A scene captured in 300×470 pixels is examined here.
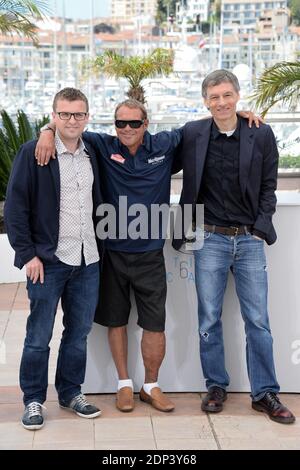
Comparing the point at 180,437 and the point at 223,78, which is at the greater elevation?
the point at 223,78

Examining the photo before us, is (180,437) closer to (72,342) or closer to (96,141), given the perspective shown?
(72,342)

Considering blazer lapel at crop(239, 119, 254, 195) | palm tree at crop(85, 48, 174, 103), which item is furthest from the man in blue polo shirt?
palm tree at crop(85, 48, 174, 103)

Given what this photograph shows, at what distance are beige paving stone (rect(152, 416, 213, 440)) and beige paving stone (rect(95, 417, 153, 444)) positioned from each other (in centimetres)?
5

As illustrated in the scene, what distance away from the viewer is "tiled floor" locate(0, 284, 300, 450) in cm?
413

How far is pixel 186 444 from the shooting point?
4137 mm

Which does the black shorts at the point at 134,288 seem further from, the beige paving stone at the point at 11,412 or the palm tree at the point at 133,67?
the palm tree at the point at 133,67

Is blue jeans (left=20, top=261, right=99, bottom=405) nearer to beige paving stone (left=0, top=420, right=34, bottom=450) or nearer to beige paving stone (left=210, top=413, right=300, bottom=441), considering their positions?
beige paving stone (left=0, top=420, right=34, bottom=450)

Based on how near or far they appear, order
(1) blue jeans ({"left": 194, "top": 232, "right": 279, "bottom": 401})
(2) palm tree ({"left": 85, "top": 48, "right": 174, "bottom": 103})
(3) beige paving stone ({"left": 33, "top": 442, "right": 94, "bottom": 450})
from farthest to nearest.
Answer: (2) palm tree ({"left": 85, "top": 48, "right": 174, "bottom": 103})
(1) blue jeans ({"left": 194, "top": 232, "right": 279, "bottom": 401})
(3) beige paving stone ({"left": 33, "top": 442, "right": 94, "bottom": 450})

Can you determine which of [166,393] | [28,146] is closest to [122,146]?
[28,146]

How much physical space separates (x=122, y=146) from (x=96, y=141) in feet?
0.44

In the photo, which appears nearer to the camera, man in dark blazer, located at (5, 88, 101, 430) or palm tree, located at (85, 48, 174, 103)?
man in dark blazer, located at (5, 88, 101, 430)

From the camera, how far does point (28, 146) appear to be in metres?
4.16
